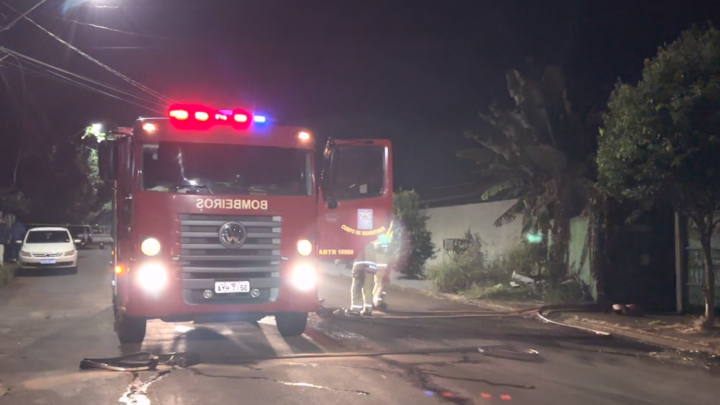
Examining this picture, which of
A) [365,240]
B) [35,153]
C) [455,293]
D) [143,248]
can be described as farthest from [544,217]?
[35,153]

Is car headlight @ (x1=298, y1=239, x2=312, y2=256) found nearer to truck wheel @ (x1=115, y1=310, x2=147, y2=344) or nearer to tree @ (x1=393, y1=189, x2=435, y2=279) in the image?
truck wheel @ (x1=115, y1=310, x2=147, y2=344)

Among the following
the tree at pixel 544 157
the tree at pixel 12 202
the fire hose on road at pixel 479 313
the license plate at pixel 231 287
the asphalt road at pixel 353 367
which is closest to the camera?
the asphalt road at pixel 353 367

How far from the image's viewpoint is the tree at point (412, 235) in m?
22.4

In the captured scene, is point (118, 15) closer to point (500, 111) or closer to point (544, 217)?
point (500, 111)

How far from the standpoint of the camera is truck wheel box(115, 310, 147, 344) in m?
9.65

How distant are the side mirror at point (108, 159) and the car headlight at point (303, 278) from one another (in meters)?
2.70

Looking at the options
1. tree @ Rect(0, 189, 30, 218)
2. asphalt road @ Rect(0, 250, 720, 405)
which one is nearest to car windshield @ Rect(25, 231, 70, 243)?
tree @ Rect(0, 189, 30, 218)

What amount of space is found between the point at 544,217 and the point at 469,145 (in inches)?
546

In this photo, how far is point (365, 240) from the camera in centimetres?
1233

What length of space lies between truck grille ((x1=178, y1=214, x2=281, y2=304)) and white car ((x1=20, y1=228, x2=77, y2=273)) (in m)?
15.7

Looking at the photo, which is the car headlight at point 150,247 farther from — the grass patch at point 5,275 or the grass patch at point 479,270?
the grass patch at point 5,275

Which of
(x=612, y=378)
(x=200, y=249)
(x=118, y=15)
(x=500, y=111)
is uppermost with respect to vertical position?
(x=118, y=15)

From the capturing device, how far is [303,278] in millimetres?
9695

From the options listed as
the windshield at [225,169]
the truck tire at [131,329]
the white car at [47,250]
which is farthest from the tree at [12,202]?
the windshield at [225,169]
